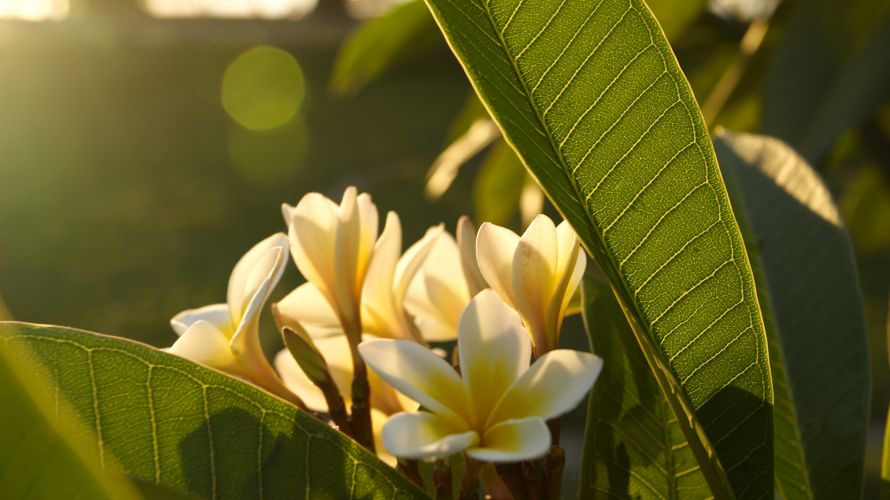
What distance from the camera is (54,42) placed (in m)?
4.15

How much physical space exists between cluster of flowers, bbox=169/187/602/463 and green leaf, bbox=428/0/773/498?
3cm

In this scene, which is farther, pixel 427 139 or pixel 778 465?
pixel 427 139

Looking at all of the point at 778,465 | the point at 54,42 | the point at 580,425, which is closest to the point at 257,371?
the point at 778,465

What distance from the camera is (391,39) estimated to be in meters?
1.10

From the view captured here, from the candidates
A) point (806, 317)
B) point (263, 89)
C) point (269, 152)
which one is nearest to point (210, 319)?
point (806, 317)

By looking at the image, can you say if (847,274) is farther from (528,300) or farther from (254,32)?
(254,32)

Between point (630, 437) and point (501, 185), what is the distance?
32.5 inches

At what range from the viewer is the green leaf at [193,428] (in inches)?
10.2

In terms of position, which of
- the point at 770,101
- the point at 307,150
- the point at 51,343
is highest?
the point at 307,150

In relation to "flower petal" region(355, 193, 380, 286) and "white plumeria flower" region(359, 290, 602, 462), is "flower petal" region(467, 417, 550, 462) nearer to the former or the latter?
"white plumeria flower" region(359, 290, 602, 462)

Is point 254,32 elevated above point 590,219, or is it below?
above

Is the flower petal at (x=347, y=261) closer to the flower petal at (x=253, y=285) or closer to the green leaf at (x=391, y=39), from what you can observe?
the flower petal at (x=253, y=285)

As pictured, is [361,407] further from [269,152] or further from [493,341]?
[269,152]

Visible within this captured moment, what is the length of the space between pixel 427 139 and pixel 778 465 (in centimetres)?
412
